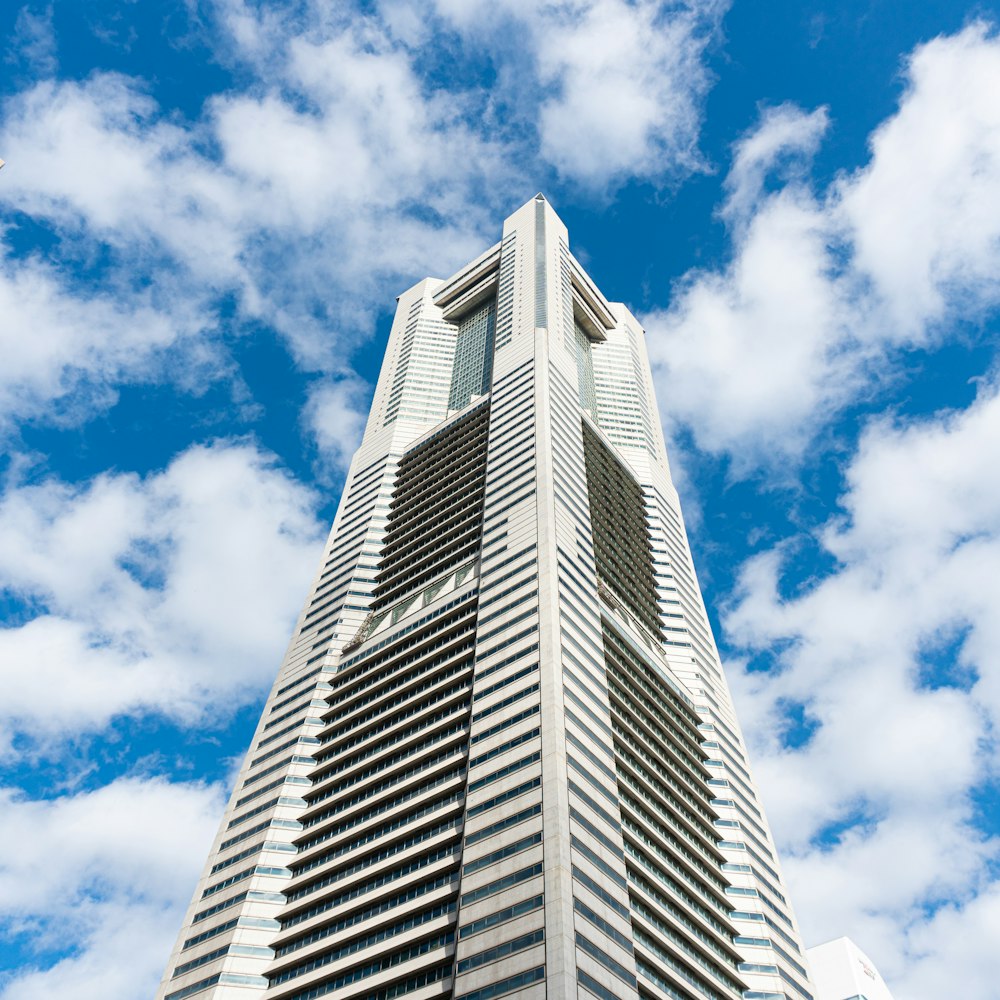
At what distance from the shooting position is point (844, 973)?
144m

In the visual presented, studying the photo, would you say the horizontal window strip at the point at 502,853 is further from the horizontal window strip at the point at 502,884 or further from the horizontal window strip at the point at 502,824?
the horizontal window strip at the point at 502,824

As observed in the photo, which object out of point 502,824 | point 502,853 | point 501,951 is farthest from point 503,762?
point 501,951

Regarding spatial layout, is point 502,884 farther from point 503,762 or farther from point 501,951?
point 503,762

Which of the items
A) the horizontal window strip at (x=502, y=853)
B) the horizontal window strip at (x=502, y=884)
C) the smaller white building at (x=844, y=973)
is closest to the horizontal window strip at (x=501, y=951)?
the horizontal window strip at (x=502, y=884)

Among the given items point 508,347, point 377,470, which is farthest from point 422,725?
point 508,347

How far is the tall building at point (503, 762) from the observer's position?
2721 inches

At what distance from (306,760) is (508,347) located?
75737mm

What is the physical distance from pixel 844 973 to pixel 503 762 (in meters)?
101

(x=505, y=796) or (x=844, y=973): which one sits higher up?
(x=844, y=973)

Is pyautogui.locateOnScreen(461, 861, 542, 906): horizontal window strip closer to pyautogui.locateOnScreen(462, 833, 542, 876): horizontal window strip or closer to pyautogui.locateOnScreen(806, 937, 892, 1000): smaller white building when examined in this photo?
pyautogui.locateOnScreen(462, 833, 542, 876): horizontal window strip

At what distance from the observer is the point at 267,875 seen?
87688 mm

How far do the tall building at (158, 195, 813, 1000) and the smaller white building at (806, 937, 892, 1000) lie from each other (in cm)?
5664

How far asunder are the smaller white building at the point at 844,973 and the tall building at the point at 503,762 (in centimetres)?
5664

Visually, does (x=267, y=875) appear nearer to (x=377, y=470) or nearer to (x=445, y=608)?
(x=445, y=608)
